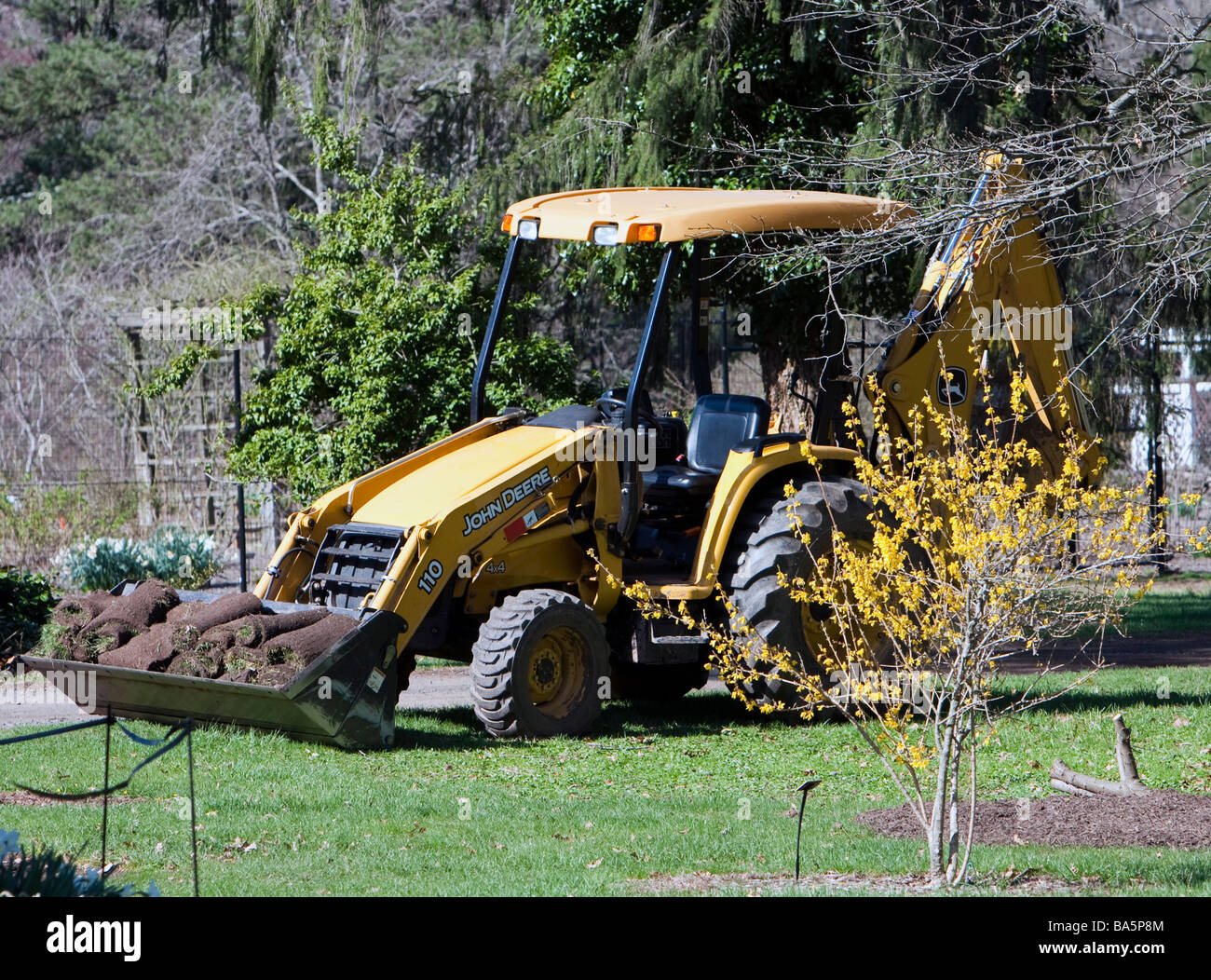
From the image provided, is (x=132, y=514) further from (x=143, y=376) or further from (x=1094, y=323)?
(x=1094, y=323)

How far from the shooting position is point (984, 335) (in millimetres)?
10852

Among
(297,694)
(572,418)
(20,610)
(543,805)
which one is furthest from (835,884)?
(20,610)

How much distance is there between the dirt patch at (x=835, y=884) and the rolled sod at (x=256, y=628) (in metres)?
2.93

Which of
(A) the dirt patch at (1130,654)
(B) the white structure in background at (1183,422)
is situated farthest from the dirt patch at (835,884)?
(B) the white structure in background at (1183,422)

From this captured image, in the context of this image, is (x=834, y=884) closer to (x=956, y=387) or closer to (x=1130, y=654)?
(x=956, y=387)

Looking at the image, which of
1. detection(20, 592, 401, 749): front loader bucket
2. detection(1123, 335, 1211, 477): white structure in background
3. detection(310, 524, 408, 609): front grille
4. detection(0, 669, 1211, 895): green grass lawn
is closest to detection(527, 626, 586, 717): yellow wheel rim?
detection(0, 669, 1211, 895): green grass lawn

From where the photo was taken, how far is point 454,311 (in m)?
13.6

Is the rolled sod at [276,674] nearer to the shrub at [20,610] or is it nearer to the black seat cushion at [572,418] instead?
the black seat cushion at [572,418]

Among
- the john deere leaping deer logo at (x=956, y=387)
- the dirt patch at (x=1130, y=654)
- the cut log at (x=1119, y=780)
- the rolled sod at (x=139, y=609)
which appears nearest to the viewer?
the cut log at (x=1119, y=780)

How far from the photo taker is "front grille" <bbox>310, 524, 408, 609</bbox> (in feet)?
30.1

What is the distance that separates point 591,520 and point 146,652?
2.82m

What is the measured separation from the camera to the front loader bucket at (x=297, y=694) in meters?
8.32

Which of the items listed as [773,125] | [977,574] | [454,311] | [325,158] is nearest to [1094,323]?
[773,125]
